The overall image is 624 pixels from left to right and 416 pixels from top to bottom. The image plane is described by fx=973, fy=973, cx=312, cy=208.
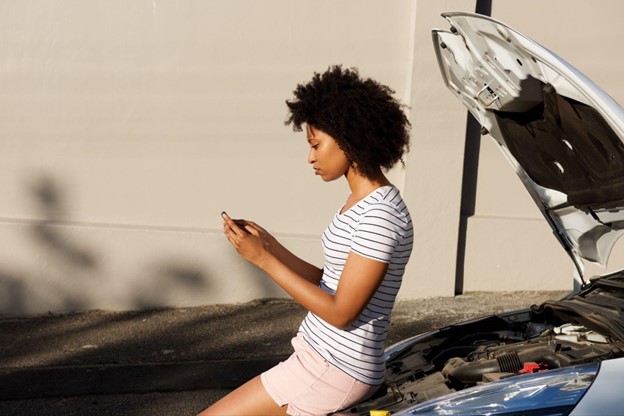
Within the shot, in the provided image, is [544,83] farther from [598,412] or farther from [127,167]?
[127,167]

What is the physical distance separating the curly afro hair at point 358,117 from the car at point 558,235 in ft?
1.55

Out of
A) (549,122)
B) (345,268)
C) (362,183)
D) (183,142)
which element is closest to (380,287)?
(345,268)

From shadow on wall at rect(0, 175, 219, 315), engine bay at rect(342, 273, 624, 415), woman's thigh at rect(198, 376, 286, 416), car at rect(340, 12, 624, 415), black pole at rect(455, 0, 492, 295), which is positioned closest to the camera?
car at rect(340, 12, 624, 415)

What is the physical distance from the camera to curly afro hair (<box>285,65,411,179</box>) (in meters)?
3.36

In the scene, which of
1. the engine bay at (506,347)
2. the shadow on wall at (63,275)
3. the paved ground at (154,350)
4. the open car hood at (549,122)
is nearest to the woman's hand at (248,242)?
the engine bay at (506,347)

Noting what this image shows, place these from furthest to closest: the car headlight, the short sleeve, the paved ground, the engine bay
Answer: the paved ground
the engine bay
the short sleeve
the car headlight

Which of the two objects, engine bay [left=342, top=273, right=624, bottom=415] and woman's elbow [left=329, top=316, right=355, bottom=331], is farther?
engine bay [left=342, top=273, right=624, bottom=415]

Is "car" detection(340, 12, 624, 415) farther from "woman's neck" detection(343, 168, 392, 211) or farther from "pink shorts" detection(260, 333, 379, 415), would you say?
"woman's neck" detection(343, 168, 392, 211)

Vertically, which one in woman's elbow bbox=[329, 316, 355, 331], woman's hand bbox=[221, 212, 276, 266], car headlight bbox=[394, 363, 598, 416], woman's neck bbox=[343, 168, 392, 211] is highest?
woman's neck bbox=[343, 168, 392, 211]

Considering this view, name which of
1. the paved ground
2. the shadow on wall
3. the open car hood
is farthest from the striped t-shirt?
the shadow on wall

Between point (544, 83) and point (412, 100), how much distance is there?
14.8ft

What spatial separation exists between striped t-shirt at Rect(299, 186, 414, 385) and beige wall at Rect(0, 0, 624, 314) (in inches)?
178

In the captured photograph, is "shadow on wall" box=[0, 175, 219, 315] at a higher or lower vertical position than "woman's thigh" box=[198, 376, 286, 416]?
lower

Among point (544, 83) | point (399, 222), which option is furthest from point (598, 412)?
point (544, 83)
